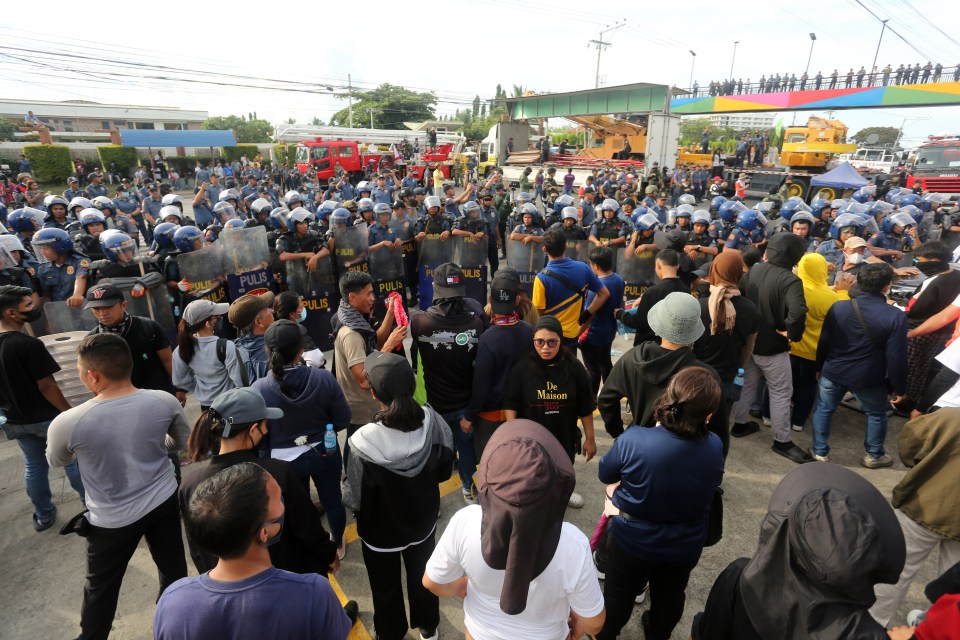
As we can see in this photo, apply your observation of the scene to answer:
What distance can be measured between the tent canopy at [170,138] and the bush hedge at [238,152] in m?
3.53

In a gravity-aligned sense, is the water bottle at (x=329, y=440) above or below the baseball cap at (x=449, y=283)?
below

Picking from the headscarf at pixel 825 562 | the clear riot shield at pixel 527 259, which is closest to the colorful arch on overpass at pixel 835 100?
the clear riot shield at pixel 527 259

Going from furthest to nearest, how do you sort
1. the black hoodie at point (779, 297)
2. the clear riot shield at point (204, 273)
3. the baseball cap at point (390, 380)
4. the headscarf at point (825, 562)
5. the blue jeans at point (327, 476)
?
the clear riot shield at point (204, 273) → the black hoodie at point (779, 297) → the blue jeans at point (327, 476) → the baseball cap at point (390, 380) → the headscarf at point (825, 562)

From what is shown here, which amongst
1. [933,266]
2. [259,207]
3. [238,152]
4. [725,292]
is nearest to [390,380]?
[725,292]

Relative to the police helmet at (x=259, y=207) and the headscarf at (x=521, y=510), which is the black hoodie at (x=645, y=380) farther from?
the police helmet at (x=259, y=207)

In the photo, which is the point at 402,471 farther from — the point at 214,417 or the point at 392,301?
the point at 392,301

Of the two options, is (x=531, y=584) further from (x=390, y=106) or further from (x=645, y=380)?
(x=390, y=106)

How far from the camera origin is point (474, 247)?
7871mm

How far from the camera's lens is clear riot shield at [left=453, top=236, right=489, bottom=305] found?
7812 millimetres

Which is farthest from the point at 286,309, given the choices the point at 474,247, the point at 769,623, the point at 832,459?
the point at 832,459

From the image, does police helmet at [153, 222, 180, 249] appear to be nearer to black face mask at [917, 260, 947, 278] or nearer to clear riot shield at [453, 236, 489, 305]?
clear riot shield at [453, 236, 489, 305]

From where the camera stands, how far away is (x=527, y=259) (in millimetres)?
7906

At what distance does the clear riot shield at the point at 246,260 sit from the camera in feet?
19.8

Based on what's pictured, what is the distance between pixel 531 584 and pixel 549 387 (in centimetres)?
163
